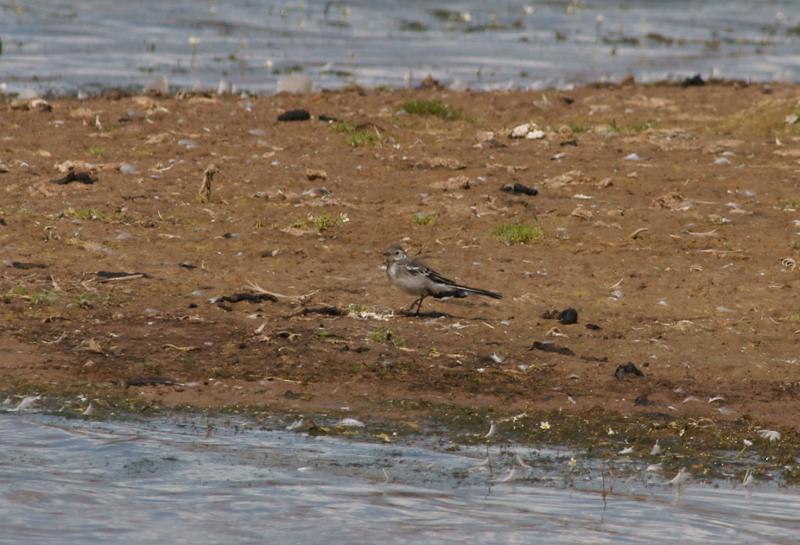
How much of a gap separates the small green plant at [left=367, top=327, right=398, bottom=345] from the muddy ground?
0.04m

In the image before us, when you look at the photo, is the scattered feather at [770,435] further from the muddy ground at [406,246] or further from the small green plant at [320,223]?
the small green plant at [320,223]

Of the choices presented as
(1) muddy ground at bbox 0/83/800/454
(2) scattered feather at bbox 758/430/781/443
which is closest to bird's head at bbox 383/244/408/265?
(1) muddy ground at bbox 0/83/800/454

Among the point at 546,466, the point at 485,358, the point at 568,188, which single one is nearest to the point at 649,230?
the point at 568,188

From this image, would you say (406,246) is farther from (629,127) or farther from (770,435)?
(629,127)

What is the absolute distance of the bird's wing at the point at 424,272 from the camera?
10844mm

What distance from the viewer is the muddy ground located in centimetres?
962

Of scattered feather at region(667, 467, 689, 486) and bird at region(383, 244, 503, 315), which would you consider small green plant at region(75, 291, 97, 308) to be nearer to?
bird at region(383, 244, 503, 315)

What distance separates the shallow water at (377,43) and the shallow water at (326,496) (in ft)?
40.7

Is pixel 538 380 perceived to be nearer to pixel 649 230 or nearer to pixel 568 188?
pixel 649 230

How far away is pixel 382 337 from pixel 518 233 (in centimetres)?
286

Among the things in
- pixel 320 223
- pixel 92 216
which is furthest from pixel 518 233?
pixel 92 216

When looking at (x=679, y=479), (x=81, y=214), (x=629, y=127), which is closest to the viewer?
(x=679, y=479)

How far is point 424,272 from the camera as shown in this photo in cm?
1085

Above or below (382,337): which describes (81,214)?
above
